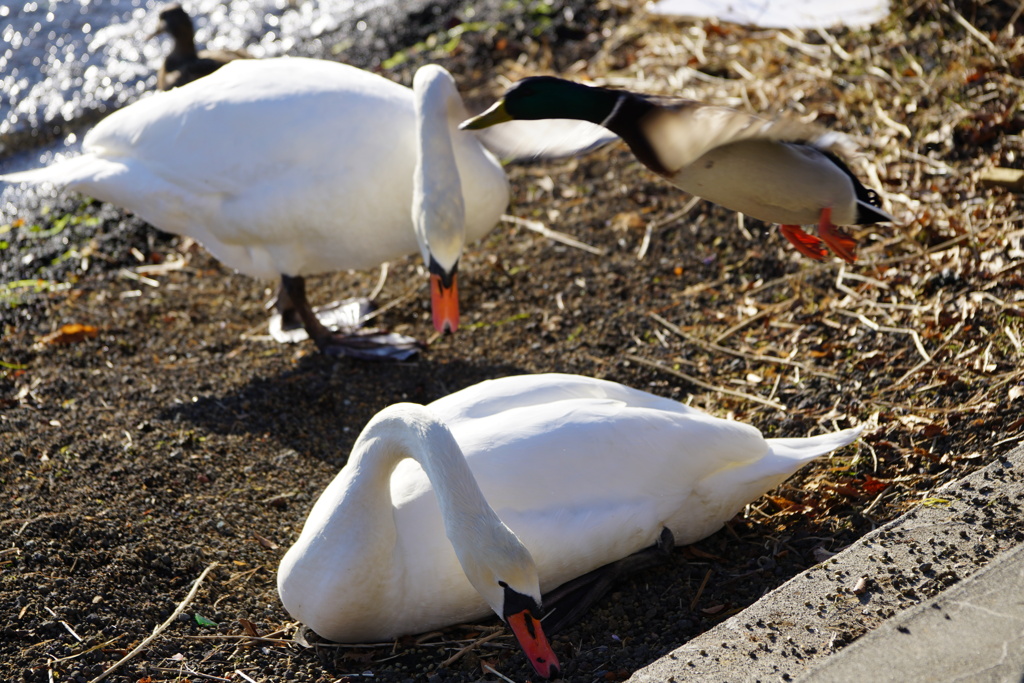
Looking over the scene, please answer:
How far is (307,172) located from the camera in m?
4.70

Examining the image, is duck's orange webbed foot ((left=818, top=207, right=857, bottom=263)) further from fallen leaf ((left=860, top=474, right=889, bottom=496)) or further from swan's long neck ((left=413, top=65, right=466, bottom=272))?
swan's long neck ((left=413, top=65, right=466, bottom=272))

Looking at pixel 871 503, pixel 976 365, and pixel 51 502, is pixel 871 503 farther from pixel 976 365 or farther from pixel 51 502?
pixel 51 502

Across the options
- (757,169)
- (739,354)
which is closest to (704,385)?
(739,354)

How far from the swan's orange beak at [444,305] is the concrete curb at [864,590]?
2060 mm

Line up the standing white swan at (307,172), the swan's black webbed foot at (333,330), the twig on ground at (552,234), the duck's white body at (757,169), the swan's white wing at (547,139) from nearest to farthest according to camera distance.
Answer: the duck's white body at (757,169)
the swan's white wing at (547,139)
the standing white swan at (307,172)
the swan's black webbed foot at (333,330)
the twig on ground at (552,234)

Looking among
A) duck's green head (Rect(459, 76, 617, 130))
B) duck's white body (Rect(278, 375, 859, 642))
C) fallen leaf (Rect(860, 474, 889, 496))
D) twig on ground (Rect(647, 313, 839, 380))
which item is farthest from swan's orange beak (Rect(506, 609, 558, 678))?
twig on ground (Rect(647, 313, 839, 380))

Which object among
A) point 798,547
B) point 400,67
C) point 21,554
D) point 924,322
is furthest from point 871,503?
point 400,67

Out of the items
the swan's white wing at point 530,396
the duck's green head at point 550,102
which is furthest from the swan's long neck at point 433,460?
the duck's green head at point 550,102

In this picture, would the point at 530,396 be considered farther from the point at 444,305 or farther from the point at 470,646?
the point at 444,305

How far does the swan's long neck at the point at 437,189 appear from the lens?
4.40 meters

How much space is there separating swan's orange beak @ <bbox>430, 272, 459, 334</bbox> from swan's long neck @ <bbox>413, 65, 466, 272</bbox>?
66 millimetres

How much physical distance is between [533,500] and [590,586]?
0.34 metres

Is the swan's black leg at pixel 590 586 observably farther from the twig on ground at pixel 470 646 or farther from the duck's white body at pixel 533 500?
the twig on ground at pixel 470 646

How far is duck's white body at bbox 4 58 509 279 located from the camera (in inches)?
185
